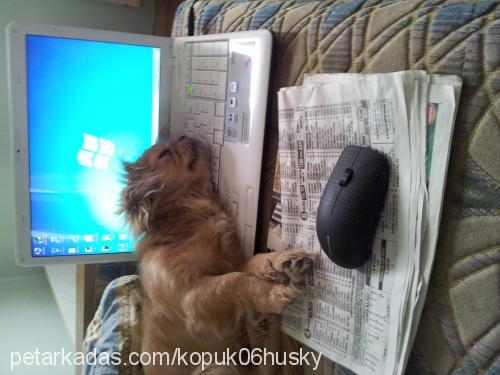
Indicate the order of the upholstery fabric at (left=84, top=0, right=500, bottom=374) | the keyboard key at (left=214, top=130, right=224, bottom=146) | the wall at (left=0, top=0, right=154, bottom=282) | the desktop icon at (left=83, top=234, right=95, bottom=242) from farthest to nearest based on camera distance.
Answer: the wall at (left=0, top=0, right=154, bottom=282)
the desktop icon at (left=83, top=234, right=95, bottom=242)
the keyboard key at (left=214, top=130, right=224, bottom=146)
the upholstery fabric at (left=84, top=0, right=500, bottom=374)

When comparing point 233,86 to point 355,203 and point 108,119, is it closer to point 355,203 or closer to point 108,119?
point 108,119

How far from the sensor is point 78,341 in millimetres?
1588

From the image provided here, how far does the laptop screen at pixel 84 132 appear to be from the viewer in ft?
3.77

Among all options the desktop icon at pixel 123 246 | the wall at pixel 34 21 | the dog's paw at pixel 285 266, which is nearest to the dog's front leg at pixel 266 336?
the dog's paw at pixel 285 266

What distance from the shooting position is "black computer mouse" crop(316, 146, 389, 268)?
2.42 ft

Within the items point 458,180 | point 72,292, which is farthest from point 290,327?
point 72,292

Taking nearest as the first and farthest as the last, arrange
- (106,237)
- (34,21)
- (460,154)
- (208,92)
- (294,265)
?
(460,154) → (294,265) → (208,92) → (106,237) → (34,21)

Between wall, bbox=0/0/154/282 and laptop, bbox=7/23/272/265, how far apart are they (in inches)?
33.0

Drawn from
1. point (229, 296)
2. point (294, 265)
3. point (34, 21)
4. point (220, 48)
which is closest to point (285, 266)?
point (294, 265)

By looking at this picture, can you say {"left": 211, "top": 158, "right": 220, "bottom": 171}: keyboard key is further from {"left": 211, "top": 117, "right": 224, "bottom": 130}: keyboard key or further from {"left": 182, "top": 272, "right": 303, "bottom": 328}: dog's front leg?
{"left": 182, "top": 272, "right": 303, "bottom": 328}: dog's front leg

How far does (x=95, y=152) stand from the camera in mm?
1240

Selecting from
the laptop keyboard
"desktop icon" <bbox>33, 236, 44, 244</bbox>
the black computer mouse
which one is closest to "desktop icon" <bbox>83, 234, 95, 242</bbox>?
"desktop icon" <bbox>33, 236, 44, 244</bbox>

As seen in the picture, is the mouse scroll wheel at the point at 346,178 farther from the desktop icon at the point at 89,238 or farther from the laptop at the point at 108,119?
the desktop icon at the point at 89,238

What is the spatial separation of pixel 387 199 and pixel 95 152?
908 mm
